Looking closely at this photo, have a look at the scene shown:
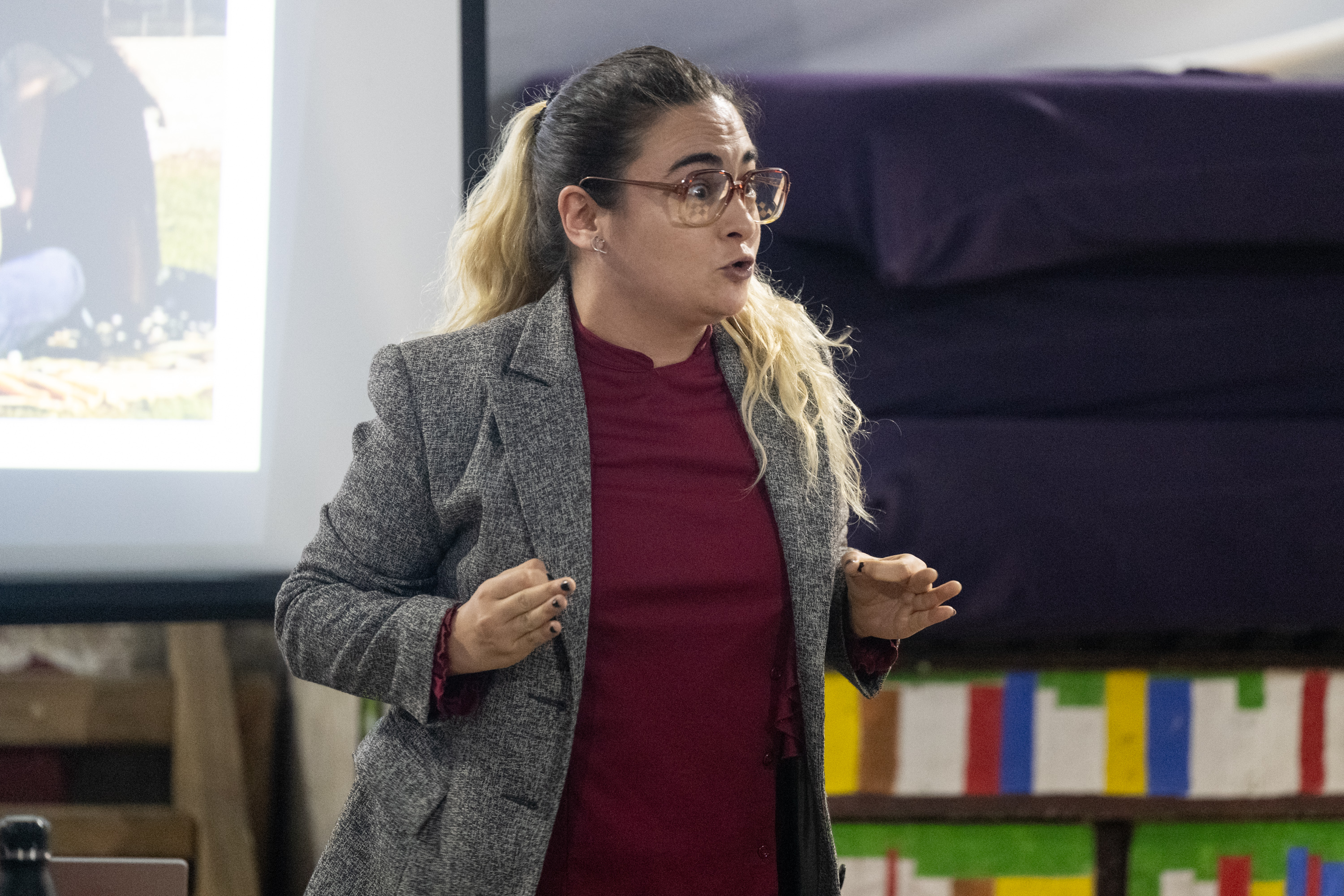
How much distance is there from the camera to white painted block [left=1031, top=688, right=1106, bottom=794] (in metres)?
1.66

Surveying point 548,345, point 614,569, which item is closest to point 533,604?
point 614,569

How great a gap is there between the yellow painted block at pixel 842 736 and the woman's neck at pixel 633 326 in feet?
2.45

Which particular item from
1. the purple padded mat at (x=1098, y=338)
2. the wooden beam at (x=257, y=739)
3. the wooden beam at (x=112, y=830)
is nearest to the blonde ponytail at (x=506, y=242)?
the purple padded mat at (x=1098, y=338)

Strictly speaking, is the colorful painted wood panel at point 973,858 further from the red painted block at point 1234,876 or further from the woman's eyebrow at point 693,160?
the woman's eyebrow at point 693,160

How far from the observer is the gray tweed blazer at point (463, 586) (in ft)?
3.00

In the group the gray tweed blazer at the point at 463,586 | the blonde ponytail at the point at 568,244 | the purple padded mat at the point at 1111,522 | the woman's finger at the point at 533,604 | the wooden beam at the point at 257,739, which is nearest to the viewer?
the woman's finger at the point at 533,604

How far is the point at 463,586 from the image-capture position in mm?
964

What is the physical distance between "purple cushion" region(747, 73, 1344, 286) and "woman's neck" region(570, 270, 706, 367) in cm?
60

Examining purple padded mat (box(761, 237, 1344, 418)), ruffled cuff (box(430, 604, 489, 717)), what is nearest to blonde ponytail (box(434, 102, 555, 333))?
ruffled cuff (box(430, 604, 489, 717))

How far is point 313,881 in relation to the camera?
3.25ft

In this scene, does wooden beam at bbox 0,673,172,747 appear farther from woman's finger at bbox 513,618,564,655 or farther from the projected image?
woman's finger at bbox 513,618,564,655

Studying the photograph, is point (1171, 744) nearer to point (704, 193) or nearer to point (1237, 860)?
point (1237, 860)

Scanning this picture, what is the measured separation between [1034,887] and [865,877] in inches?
10.0

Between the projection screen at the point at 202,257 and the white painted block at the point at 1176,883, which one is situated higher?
the projection screen at the point at 202,257
